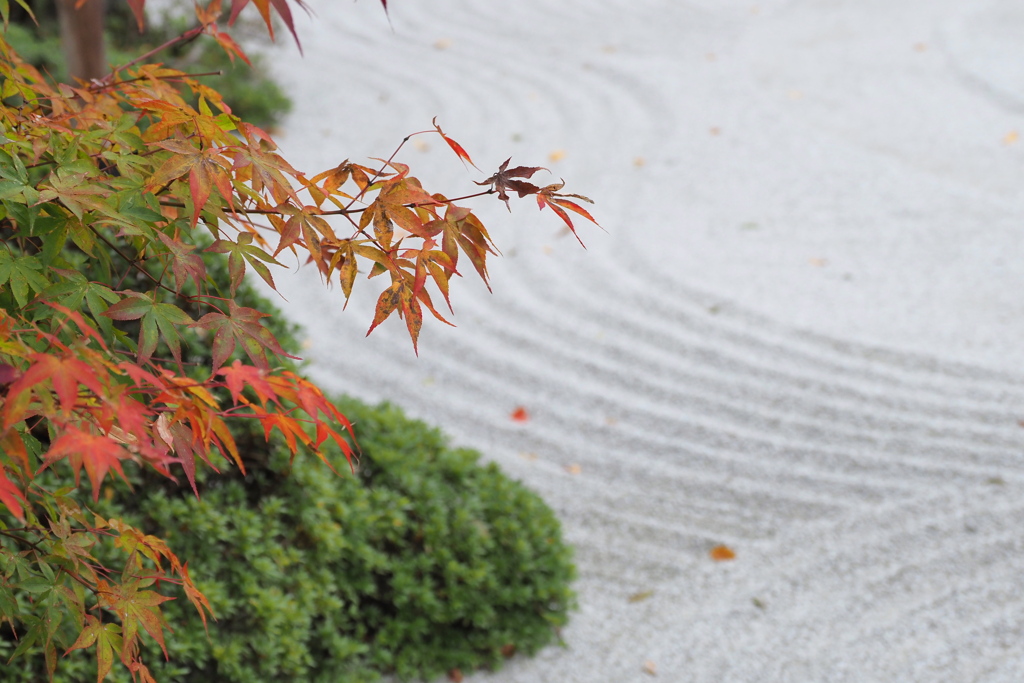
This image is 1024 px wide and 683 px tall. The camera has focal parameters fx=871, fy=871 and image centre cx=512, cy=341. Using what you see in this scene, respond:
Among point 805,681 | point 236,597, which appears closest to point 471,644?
point 236,597

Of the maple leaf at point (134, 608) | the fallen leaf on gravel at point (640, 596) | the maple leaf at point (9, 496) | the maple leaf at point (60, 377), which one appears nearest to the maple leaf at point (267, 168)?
the maple leaf at point (60, 377)

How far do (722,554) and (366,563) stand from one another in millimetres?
1299

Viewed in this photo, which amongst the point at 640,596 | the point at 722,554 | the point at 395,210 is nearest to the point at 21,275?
the point at 395,210

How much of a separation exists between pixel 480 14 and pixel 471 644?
6.89m

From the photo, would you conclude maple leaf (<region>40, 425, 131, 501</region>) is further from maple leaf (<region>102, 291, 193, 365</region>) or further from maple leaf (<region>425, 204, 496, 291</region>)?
maple leaf (<region>425, 204, 496, 291</region>)

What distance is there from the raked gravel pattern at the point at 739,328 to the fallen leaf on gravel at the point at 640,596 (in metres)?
0.02

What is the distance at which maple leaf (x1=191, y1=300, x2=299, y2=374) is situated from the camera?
1.10 meters

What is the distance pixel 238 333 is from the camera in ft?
3.70

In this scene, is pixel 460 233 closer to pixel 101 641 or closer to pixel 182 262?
pixel 182 262

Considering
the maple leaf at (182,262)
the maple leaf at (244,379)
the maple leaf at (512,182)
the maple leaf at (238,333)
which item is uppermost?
the maple leaf at (512,182)

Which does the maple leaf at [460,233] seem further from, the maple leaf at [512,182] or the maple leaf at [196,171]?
the maple leaf at [196,171]

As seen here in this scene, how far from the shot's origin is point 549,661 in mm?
2617

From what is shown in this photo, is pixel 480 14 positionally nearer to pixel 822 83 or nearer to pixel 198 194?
pixel 822 83

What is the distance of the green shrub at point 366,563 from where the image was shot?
6.99 ft
